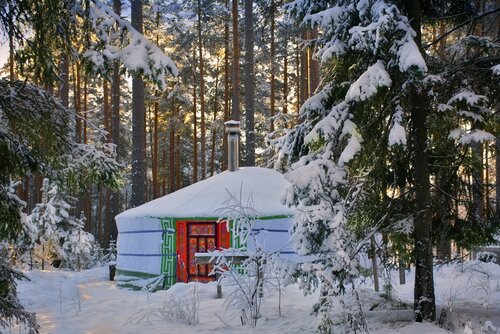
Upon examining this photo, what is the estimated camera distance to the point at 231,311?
574cm

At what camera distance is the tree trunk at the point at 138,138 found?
35.4 feet

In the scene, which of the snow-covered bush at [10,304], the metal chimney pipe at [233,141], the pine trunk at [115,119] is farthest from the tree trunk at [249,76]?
the snow-covered bush at [10,304]

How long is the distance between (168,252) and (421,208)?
19.2 feet

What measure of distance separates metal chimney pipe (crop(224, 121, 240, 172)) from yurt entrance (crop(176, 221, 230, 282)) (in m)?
2.26

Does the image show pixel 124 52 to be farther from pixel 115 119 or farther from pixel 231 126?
pixel 115 119

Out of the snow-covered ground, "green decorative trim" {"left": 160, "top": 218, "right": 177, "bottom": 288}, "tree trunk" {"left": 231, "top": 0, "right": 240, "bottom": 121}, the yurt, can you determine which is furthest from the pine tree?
"tree trunk" {"left": 231, "top": 0, "right": 240, "bottom": 121}

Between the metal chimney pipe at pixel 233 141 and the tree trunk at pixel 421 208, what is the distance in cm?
653

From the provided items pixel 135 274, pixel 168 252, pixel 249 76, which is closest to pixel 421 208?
pixel 168 252

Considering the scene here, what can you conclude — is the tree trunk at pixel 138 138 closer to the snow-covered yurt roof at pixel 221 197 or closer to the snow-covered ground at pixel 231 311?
the snow-covered yurt roof at pixel 221 197

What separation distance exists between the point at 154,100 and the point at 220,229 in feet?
38.7

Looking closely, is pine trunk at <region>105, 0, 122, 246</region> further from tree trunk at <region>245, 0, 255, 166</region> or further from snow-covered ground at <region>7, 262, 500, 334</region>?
snow-covered ground at <region>7, 262, 500, 334</region>

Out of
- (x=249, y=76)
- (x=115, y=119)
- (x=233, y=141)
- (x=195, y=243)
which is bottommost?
(x=195, y=243)

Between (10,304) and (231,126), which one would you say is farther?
(231,126)

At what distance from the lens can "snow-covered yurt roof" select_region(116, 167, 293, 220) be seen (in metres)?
8.86
